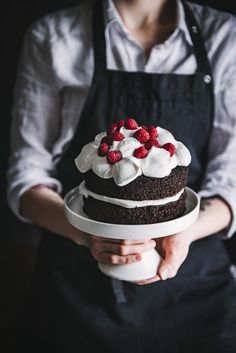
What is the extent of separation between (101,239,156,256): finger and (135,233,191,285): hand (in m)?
0.04

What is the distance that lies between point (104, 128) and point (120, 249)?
0.35 m

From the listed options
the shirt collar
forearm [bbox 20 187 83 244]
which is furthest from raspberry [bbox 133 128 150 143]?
the shirt collar

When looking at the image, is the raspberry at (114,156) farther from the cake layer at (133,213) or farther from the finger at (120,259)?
the finger at (120,259)

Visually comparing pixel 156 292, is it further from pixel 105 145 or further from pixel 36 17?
pixel 36 17

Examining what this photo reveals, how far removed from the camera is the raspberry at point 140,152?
896 mm

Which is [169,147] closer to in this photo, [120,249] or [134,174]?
[134,174]

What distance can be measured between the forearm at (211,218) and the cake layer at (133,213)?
0.20 metres

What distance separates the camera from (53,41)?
1.30 meters

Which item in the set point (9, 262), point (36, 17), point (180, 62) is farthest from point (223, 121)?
point (9, 262)

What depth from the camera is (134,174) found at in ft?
2.94

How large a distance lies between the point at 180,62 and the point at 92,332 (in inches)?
25.4

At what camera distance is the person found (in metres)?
1.21

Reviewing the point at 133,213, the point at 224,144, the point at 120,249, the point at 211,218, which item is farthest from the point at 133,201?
the point at 224,144

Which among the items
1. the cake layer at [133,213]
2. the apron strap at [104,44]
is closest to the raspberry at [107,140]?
the cake layer at [133,213]
